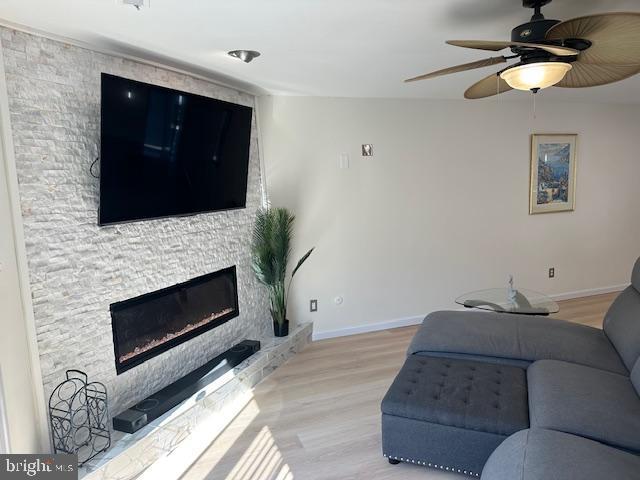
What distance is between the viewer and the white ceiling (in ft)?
6.11

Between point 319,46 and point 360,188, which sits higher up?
point 319,46

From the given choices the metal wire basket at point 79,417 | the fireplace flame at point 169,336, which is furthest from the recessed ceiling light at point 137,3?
the fireplace flame at point 169,336

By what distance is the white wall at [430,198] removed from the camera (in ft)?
13.2

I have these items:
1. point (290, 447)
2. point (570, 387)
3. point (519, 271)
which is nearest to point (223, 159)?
point (290, 447)

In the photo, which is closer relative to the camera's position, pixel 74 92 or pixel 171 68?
pixel 74 92

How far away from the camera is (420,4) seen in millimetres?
1899

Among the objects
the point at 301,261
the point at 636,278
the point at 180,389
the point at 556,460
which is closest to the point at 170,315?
the point at 180,389

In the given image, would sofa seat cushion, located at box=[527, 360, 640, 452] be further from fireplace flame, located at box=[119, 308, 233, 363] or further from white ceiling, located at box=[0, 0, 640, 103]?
fireplace flame, located at box=[119, 308, 233, 363]

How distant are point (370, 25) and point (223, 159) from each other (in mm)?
1453

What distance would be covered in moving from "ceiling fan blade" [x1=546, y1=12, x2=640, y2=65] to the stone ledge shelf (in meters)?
2.56

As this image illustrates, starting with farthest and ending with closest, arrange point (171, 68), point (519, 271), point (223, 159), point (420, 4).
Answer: point (519, 271), point (223, 159), point (171, 68), point (420, 4)

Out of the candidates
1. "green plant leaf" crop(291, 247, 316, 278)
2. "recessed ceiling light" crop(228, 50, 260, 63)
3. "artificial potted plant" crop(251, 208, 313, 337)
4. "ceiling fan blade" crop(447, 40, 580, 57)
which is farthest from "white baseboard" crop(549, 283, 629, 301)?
"recessed ceiling light" crop(228, 50, 260, 63)

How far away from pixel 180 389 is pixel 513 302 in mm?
2676

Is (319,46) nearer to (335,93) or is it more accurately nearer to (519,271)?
(335,93)
